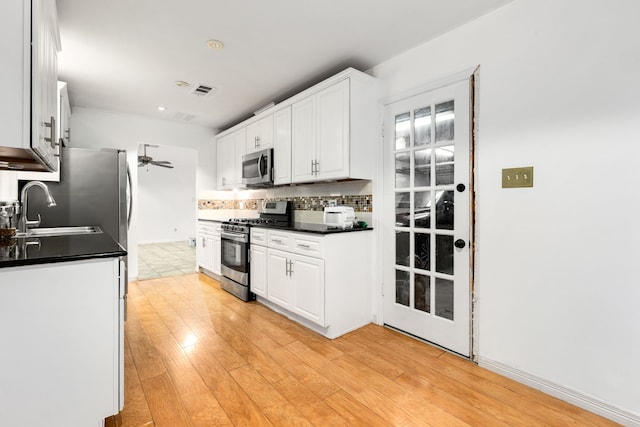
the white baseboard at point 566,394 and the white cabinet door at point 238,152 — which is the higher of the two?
the white cabinet door at point 238,152

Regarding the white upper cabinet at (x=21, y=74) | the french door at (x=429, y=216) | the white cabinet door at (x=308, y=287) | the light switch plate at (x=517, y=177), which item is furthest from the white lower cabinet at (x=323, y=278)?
the white upper cabinet at (x=21, y=74)

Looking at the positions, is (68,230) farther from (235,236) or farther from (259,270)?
(259,270)

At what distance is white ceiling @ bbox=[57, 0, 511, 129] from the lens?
209 centimetres

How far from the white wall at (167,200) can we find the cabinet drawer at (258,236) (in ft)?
19.5

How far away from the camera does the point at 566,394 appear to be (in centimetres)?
180

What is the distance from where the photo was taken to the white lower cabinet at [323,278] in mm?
2611

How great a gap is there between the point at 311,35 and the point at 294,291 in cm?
219

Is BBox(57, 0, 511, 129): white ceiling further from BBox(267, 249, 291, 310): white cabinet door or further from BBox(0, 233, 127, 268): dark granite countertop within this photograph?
BBox(267, 249, 291, 310): white cabinet door

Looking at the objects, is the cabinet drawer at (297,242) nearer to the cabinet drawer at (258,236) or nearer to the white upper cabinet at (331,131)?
the cabinet drawer at (258,236)

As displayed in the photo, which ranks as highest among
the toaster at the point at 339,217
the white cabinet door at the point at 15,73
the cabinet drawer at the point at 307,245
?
the white cabinet door at the point at 15,73

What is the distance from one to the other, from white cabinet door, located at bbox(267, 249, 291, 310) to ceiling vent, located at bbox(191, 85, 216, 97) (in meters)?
1.99

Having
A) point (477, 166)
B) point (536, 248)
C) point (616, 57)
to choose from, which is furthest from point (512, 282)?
point (616, 57)

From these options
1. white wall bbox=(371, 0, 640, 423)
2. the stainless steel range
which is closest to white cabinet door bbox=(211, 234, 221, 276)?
the stainless steel range

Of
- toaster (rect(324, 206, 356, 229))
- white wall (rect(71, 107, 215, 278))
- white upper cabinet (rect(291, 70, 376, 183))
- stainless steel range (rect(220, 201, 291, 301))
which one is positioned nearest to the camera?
white upper cabinet (rect(291, 70, 376, 183))
